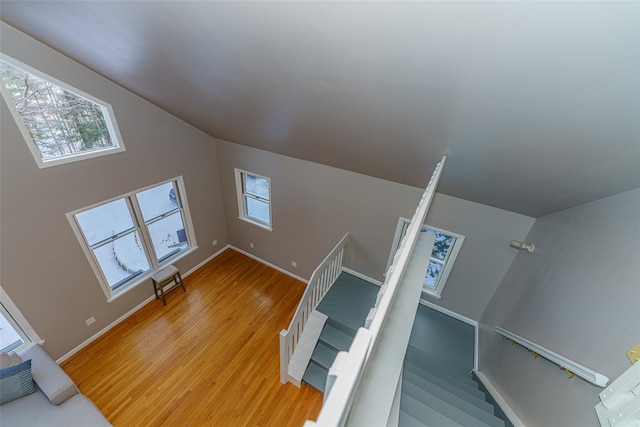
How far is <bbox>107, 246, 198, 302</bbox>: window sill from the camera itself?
406 centimetres

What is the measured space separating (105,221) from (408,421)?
4628 millimetres

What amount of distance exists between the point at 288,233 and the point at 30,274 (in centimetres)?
356

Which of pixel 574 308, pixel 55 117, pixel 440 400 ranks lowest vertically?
pixel 440 400

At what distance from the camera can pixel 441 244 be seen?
3.93m

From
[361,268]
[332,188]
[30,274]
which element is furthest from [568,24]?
[30,274]

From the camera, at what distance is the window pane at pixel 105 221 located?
354 cm

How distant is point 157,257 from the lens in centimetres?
462

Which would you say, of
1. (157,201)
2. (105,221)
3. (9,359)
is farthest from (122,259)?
(9,359)

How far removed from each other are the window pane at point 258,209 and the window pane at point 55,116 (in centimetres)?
250

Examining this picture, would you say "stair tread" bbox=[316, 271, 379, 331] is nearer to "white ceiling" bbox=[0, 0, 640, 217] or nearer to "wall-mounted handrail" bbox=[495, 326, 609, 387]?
"wall-mounted handrail" bbox=[495, 326, 609, 387]

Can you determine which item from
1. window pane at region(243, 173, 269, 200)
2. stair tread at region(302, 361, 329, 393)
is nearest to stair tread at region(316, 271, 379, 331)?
stair tread at region(302, 361, 329, 393)

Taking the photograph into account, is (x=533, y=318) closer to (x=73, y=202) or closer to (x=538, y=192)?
(x=538, y=192)

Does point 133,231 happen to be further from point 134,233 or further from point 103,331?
point 103,331

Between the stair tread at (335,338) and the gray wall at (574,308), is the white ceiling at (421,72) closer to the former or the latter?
the gray wall at (574,308)
